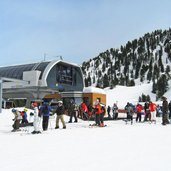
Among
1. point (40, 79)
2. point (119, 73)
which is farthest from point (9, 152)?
point (119, 73)

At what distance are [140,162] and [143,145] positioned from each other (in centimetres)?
250

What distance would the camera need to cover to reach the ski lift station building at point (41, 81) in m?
38.9

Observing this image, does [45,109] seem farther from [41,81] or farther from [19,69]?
[19,69]

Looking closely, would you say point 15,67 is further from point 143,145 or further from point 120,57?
point 120,57

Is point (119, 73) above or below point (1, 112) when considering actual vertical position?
above

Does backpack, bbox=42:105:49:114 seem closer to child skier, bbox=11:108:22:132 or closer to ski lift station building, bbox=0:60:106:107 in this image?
child skier, bbox=11:108:22:132

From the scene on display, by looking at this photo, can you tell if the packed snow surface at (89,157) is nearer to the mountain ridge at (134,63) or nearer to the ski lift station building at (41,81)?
the ski lift station building at (41,81)

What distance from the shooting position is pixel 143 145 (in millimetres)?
8609

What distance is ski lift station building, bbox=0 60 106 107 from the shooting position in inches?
1533

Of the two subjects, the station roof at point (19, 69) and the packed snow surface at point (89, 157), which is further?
the station roof at point (19, 69)

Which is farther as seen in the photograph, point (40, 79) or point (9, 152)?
point (40, 79)

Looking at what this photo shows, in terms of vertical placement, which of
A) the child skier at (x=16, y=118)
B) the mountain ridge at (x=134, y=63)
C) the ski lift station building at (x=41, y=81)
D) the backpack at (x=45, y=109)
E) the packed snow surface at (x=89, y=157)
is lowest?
the packed snow surface at (x=89, y=157)

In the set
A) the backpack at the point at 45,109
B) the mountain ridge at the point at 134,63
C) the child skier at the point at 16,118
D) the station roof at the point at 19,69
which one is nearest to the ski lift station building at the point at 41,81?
the station roof at the point at 19,69

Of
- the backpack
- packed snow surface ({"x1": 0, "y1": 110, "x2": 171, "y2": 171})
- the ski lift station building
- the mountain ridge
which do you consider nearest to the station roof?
the ski lift station building
